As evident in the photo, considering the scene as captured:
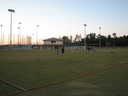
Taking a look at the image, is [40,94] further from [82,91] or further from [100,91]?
[100,91]

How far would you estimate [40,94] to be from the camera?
5883mm

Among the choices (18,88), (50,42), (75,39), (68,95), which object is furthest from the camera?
(75,39)

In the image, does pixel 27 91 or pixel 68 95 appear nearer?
pixel 68 95

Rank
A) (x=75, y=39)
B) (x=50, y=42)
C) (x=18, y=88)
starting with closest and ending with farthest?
(x=18, y=88) → (x=50, y=42) → (x=75, y=39)

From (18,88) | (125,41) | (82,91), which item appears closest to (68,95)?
(82,91)

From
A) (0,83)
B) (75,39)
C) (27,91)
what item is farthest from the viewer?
(75,39)

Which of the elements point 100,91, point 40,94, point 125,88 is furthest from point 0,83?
point 125,88

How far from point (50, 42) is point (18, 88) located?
99675 mm

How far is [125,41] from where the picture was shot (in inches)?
4205

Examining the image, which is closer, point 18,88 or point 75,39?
point 18,88

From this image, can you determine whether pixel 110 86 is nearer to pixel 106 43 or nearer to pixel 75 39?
pixel 106 43

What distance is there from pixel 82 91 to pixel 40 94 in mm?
1615

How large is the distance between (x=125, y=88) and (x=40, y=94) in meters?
3.47

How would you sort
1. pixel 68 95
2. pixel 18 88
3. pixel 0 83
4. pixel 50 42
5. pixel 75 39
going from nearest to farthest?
1. pixel 68 95
2. pixel 18 88
3. pixel 0 83
4. pixel 50 42
5. pixel 75 39
